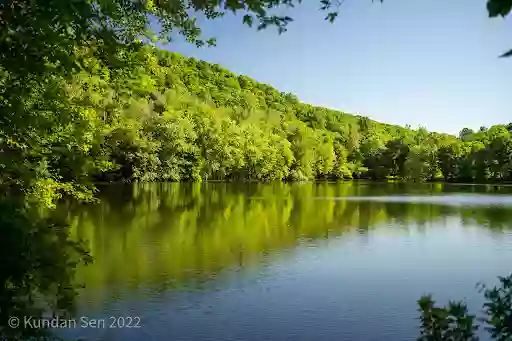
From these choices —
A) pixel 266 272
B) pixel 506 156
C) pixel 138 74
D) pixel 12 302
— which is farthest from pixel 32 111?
pixel 506 156

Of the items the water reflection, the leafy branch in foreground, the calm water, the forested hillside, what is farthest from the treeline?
the leafy branch in foreground

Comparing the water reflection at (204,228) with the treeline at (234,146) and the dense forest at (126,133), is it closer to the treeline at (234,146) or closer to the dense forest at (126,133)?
the dense forest at (126,133)

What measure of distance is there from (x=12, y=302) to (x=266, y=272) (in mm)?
6511

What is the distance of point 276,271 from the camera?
1243 centimetres

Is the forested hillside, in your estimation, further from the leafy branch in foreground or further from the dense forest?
the leafy branch in foreground

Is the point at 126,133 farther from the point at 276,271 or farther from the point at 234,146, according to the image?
the point at 276,271

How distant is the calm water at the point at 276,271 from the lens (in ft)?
27.9

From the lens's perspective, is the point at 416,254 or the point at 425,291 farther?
the point at 416,254

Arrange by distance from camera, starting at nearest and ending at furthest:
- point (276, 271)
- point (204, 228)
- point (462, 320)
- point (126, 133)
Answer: point (462, 320)
point (276, 271)
point (204, 228)
point (126, 133)

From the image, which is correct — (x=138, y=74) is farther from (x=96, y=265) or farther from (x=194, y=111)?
(x=194, y=111)

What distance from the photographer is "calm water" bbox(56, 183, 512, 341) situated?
8508mm

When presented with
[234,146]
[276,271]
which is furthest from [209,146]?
[276,271]

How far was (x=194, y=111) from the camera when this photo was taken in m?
63.0

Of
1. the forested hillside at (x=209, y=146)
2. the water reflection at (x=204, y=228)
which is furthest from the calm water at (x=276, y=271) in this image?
the forested hillside at (x=209, y=146)
